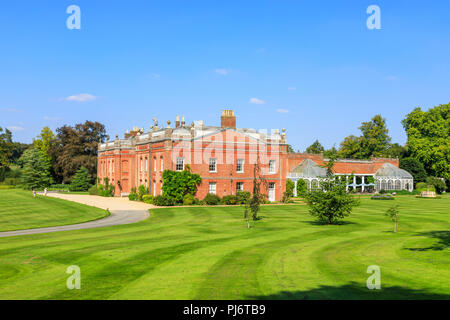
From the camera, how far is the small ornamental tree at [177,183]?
46781mm

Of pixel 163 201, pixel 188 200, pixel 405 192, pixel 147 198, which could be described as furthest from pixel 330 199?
pixel 405 192

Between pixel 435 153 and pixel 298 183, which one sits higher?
pixel 435 153

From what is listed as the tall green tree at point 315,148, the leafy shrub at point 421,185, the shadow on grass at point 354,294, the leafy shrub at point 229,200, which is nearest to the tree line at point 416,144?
the leafy shrub at point 421,185

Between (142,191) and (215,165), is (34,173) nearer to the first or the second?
(142,191)

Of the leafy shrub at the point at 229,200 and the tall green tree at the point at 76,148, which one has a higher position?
the tall green tree at the point at 76,148

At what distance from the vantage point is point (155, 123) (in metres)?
60.0

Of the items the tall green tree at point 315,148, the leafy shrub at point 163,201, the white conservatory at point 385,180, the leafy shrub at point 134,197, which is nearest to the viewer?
the leafy shrub at point 163,201

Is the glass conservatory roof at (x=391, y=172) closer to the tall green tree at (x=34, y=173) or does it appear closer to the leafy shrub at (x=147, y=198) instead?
the leafy shrub at (x=147, y=198)

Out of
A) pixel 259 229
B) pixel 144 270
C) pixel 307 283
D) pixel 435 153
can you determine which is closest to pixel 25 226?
pixel 259 229

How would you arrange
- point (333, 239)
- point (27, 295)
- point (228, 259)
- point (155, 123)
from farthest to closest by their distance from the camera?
point (155, 123) < point (333, 239) < point (228, 259) < point (27, 295)

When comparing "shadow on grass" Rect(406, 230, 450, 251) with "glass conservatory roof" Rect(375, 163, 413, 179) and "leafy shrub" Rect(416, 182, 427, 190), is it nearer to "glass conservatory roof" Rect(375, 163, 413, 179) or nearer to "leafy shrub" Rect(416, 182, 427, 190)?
"glass conservatory roof" Rect(375, 163, 413, 179)

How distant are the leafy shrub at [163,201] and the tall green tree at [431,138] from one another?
51.5 m
